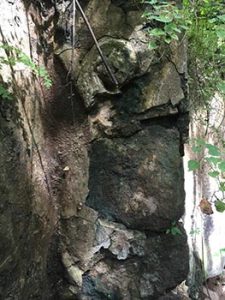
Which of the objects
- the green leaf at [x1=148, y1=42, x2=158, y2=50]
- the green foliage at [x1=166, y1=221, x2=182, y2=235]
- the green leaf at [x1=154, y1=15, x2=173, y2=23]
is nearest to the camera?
the green leaf at [x1=154, y1=15, x2=173, y2=23]

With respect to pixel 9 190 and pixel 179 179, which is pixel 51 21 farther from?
pixel 179 179

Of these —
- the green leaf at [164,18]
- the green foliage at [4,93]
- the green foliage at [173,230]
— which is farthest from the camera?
the green foliage at [173,230]

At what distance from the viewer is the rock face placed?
8.61 feet

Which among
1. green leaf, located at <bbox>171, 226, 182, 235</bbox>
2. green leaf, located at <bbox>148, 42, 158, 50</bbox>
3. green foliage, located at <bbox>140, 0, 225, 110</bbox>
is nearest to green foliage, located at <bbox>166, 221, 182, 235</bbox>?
green leaf, located at <bbox>171, 226, 182, 235</bbox>

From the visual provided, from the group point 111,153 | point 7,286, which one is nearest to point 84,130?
point 111,153

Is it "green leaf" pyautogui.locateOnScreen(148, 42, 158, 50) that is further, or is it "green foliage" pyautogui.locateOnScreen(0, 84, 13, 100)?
"green leaf" pyautogui.locateOnScreen(148, 42, 158, 50)

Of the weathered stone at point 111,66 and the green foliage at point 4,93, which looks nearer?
the green foliage at point 4,93

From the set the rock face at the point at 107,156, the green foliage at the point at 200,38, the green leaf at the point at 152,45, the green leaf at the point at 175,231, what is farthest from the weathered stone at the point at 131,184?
the green foliage at the point at 200,38

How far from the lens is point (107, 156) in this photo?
2689 mm

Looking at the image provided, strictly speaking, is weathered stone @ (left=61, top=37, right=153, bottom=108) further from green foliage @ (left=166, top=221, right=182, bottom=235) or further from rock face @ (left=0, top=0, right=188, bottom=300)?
green foliage @ (left=166, top=221, right=182, bottom=235)

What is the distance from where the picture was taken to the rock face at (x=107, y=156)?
2623mm

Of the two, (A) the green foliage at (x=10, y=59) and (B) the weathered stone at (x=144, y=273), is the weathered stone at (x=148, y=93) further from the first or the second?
(B) the weathered stone at (x=144, y=273)

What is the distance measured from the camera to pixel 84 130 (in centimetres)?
273

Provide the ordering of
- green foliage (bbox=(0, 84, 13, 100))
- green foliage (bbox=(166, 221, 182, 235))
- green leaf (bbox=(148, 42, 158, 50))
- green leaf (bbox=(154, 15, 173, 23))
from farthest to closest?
green foliage (bbox=(166, 221, 182, 235)), green leaf (bbox=(148, 42, 158, 50)), green leaf (bbox=(154, 15, 173, 23)), green foliage (bbox=(0, 84, 13, 100))
